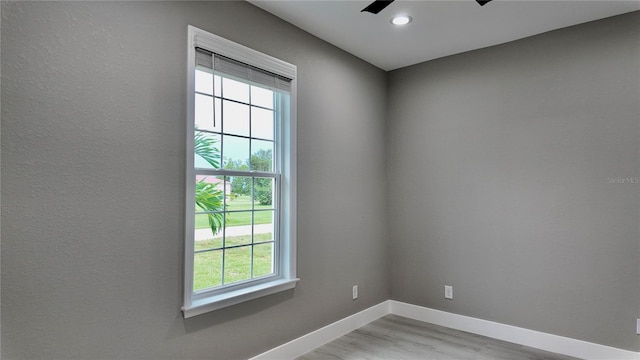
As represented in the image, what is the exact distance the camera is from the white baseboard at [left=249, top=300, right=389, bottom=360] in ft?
9.37

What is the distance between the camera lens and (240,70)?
8.55 feet

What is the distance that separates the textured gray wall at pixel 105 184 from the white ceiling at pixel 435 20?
1.07 ft

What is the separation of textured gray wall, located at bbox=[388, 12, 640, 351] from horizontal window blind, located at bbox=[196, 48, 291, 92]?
1712 millimetres

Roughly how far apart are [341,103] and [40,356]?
281 centimetres

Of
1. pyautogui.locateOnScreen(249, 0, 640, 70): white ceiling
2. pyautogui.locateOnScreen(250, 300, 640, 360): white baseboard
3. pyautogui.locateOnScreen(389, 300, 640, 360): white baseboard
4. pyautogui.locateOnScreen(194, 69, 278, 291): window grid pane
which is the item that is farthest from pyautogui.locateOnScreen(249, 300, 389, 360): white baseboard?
pyautogui.locateOnScreen(249, 0, 640, 70): white ceiling

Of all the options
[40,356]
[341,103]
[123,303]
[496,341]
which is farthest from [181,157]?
[496,341]

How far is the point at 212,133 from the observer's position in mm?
2523

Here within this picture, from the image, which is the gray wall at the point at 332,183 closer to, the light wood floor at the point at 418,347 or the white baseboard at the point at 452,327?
the white baseboard at the point at 452,327

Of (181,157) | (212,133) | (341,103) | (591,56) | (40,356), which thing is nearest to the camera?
(40,356)

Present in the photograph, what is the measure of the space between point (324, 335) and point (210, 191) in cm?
165

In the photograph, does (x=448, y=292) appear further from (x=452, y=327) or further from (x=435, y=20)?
(x=435, y=20)

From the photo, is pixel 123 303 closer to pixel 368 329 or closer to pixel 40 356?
pixel 40 356

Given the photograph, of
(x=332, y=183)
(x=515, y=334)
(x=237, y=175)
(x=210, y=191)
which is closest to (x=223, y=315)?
(x=210, y=191)

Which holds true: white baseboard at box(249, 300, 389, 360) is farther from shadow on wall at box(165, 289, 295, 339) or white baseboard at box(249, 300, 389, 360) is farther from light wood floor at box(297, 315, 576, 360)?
shadow on wall at box(165, 289, 295, 339)
